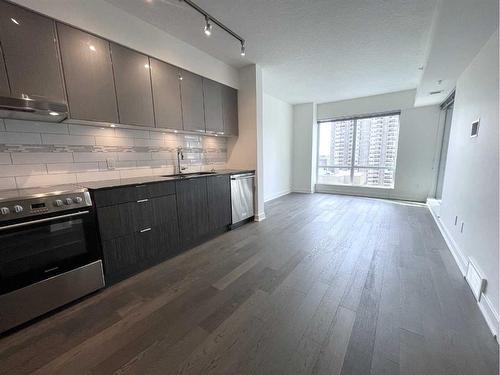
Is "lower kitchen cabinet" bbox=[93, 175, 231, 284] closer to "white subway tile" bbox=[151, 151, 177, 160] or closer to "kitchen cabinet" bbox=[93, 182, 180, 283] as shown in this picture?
"kitchen cabinet" bbox=[93, 182, 180, 283]

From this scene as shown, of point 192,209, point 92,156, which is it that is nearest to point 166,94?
point 92,156

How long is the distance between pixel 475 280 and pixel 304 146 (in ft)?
16.2

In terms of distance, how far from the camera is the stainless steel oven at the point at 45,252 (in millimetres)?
1420

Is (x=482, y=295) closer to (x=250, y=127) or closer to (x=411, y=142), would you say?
(x=250, y=127)

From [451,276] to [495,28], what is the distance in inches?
90.6

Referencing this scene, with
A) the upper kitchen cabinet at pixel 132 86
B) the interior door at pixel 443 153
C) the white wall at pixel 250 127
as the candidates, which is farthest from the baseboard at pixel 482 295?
the upper kitchen cabinet at pixel 132 86

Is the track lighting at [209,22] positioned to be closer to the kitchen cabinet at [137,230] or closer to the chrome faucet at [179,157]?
the chrome faucet at [179,157]

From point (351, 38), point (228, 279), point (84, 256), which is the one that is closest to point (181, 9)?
point (351, 38)

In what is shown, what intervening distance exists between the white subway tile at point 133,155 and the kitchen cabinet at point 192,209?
0.70 metres

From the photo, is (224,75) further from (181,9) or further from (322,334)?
(322,334)

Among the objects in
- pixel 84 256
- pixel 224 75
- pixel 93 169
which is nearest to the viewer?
pixel 84 256

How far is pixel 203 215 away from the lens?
2854 millimetres

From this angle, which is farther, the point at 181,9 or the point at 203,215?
the point at 203,215

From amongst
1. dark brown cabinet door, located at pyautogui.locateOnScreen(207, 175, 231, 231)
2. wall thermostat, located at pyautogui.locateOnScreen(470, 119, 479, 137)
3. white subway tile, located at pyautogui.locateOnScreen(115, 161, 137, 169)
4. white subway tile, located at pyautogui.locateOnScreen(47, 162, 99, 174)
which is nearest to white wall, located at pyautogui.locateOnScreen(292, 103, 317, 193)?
dark brown cabinet door, located at pyautogui.locateOnScreen(207, 175, 231, 231)
